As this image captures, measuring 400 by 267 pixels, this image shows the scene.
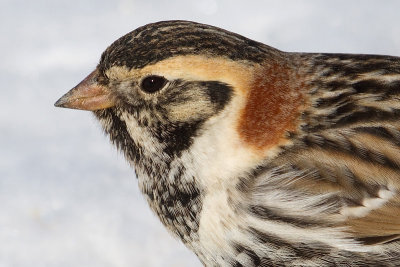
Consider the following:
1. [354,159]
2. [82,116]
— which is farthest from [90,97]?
[82,116]

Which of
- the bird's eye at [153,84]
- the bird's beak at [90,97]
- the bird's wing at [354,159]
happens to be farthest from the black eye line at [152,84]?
the bird's wing at [354,159]

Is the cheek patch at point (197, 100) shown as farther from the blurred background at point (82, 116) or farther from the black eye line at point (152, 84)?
the blurred background at point (82, 116)

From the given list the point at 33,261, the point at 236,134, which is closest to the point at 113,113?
the point at 236,134

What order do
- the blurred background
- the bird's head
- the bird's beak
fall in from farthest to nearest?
1. the blurred background
2. the bird's beak
3. the bird's head

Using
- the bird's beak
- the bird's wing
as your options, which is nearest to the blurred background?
the bird's beak

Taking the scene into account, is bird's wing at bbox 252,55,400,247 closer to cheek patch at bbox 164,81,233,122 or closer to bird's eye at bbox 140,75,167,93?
cheek patch at bbox 164,81,233,122

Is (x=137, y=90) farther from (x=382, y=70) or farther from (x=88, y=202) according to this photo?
(x=88, y=202)
